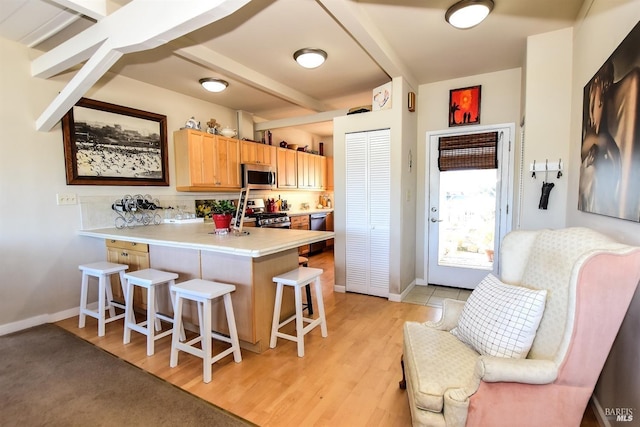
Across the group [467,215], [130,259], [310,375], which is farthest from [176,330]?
[467,215]

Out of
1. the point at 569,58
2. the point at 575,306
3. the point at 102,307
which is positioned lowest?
the point at 102,307

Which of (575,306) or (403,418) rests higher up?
(575,306)

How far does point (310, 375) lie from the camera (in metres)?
2.08

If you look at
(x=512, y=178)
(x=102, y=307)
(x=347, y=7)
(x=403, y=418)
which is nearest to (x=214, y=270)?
(x=102, y=307)

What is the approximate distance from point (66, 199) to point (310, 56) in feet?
9.37

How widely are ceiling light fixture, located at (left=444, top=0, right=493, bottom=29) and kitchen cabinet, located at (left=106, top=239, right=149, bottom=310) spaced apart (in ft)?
10.7

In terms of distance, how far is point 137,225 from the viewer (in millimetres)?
3631

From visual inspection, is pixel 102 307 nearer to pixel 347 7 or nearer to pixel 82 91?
pixel 82 91

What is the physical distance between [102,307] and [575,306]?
→ 3.31m

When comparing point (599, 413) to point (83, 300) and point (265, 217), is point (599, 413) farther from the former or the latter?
point (265, 217)

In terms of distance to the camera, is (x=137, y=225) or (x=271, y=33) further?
(x=137, y=225)

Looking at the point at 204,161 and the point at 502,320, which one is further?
the point at 204,161

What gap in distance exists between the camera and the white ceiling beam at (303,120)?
14.1ft

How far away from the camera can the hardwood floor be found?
1725 mm
